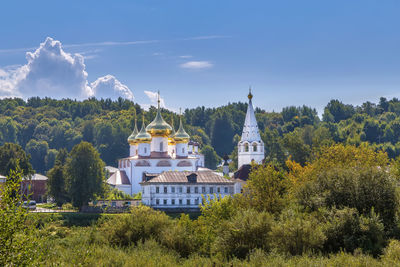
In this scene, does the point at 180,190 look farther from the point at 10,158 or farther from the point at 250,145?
the point at 10,158

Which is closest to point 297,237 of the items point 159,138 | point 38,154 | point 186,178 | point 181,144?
point 186,178

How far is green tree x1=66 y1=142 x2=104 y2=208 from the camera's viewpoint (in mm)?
67312

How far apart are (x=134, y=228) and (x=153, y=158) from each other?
154 feet

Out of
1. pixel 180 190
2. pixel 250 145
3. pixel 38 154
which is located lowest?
pixel 180 190

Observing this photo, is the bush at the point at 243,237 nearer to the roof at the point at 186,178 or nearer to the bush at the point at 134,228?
the bush at the point at 134,228

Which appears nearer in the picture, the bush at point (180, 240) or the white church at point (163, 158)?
the bush at point (180, 240)

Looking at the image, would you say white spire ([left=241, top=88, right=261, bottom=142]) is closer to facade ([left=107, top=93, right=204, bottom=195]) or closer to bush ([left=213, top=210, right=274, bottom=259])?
facade ([left=107, top=93, right=204, bottom=195])

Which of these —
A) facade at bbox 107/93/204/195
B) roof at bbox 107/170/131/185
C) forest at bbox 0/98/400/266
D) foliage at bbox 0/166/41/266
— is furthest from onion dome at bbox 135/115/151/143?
foliage at bbox 0/166/41/266

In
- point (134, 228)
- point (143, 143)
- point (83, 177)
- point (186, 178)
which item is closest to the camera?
point (134, 228)

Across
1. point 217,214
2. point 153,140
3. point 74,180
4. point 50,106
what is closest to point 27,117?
point 50,106

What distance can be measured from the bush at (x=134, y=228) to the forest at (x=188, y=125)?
2479 inches

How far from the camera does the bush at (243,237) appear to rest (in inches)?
1171

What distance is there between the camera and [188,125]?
496 ft

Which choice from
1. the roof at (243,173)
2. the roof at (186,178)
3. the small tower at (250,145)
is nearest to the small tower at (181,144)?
the small tower at (250,145)
